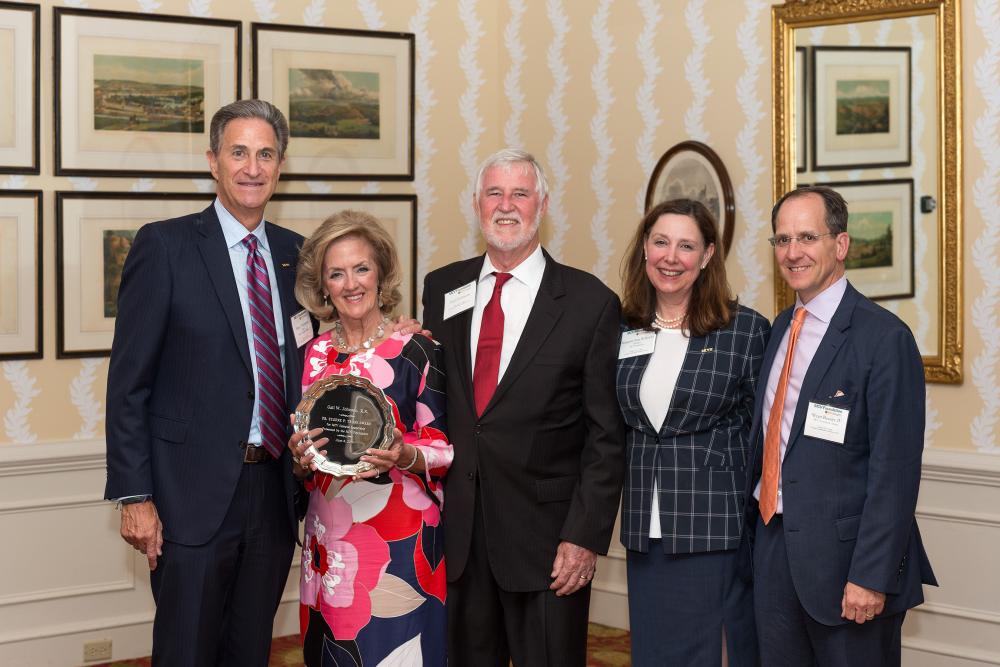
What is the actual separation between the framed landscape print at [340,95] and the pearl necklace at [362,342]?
207cm

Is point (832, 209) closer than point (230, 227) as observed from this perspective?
Yes

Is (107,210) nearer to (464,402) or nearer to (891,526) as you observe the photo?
(464,402)

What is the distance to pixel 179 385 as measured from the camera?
3023 mm

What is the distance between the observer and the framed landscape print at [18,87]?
433cm

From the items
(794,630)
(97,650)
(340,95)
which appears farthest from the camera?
(340,95)

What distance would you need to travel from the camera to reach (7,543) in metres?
4.45

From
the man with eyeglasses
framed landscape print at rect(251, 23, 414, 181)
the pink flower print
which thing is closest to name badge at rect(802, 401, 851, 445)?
the man with eyeglasses

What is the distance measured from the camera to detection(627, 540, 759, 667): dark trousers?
301cm

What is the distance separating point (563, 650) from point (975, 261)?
2.06 m

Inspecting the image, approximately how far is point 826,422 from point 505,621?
1.04 m

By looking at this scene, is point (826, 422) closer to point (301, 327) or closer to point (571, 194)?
point (301, 327)

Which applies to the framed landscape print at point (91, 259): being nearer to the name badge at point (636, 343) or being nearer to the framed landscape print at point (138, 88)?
the framed landscape print at point (138, 88)

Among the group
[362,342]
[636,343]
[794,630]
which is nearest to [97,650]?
[362,342]

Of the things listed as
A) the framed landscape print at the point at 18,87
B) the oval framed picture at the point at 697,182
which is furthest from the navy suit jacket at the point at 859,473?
the framed landscape print at the point at 18,87
